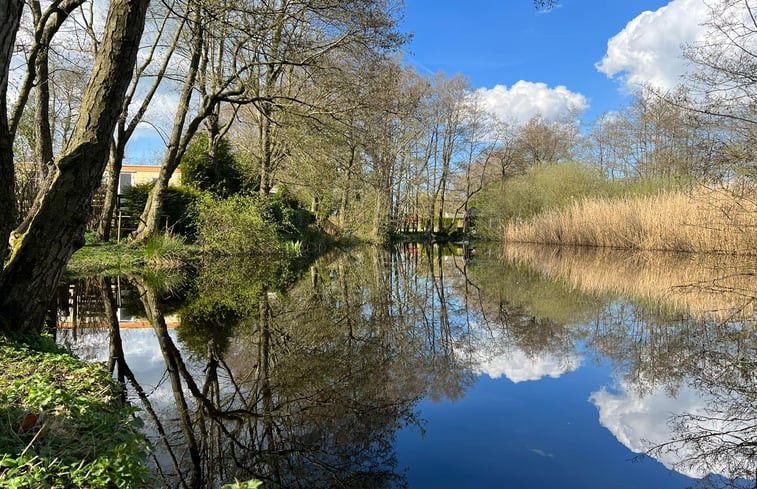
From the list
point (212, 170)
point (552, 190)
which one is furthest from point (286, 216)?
point (552, 190)

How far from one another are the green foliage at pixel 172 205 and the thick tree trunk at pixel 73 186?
34.7 feet

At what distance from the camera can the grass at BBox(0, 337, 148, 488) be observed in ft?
5.92

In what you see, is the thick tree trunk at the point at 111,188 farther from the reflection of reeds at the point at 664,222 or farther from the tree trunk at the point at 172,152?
the reflection of reeds at the point at 664,222

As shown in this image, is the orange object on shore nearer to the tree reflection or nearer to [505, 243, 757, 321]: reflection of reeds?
the tree reflection

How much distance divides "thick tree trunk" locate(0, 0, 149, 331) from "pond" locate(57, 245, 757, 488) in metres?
0.76

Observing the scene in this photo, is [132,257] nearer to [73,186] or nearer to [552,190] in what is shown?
[73,186]

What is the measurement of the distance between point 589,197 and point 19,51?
19.7 metres

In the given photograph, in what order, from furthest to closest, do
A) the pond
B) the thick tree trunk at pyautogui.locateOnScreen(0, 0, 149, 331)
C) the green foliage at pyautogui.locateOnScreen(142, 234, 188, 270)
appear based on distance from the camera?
the green foliage at pyautogui.locateOnScreen(142, 234, 188, 270), the thick tree trunk at pyautogui.locateOnScreen(0, 0, 149, 331), the pond

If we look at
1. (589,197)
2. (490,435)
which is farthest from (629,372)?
(589,197)

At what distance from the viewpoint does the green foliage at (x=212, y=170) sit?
15.6 metres

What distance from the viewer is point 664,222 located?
1530cm

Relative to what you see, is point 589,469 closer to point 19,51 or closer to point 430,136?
point 19,51

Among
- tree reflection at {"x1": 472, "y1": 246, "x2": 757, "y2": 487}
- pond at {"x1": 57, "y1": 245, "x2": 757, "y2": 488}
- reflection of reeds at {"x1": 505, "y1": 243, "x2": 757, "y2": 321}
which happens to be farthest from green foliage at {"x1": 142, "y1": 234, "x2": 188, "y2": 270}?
reflection of reeds at {"x1": 505, "y1": 243, "x2": 757, "y2": 321}

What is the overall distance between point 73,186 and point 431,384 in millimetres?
3093
